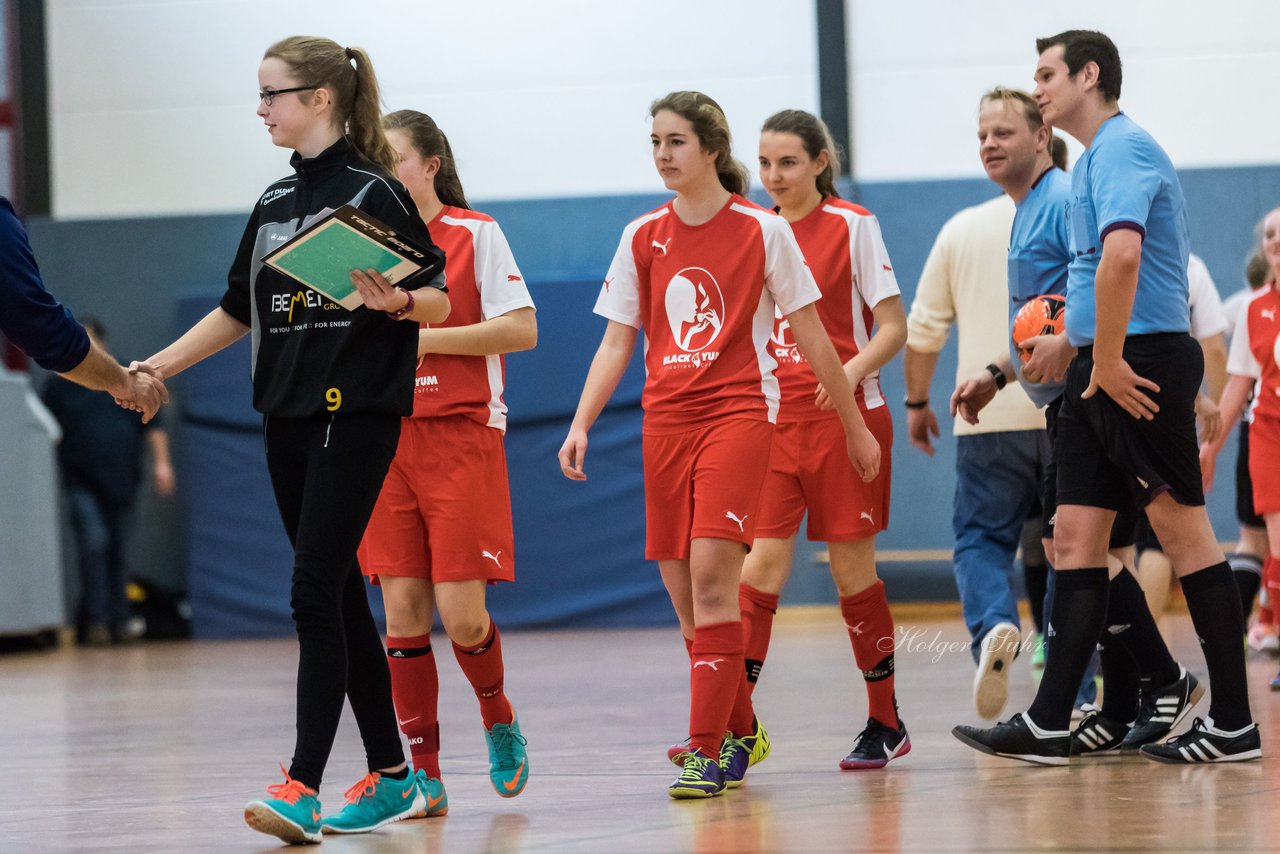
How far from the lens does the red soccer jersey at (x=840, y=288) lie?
4.46m

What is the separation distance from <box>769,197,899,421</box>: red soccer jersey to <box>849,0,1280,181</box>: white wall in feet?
19.7

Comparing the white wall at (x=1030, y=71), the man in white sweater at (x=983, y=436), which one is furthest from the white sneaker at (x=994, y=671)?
the white wall at (x=1030, y=71)

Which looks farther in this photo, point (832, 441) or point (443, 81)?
point (443, 81)

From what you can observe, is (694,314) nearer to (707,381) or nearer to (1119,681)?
(707,381)

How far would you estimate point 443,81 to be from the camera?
10859 mm

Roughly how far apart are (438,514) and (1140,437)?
1680mm

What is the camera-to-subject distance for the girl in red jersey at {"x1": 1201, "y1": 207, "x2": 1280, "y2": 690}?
6.35 metres

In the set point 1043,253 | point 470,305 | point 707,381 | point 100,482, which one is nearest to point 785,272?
point 707,381

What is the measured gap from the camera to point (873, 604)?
4.39 meters

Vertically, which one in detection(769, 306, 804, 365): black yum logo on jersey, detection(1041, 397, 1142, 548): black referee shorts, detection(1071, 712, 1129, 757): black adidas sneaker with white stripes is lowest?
detection(1071, 712, 1129, 757): black adidas sneaker with white stripes

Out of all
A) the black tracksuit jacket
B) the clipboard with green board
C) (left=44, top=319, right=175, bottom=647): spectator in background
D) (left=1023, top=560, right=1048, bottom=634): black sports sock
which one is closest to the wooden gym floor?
(left=1023, top=560, right=1048, bottom=634): black sports sock

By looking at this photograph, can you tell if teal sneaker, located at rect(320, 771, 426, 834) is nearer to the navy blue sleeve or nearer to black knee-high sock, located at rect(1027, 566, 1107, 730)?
the navy blue sleeve

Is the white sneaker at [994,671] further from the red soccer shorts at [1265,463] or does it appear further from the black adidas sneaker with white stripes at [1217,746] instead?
the red soccer shorts at [1265,463]

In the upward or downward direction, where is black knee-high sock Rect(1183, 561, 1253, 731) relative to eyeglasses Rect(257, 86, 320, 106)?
downward
